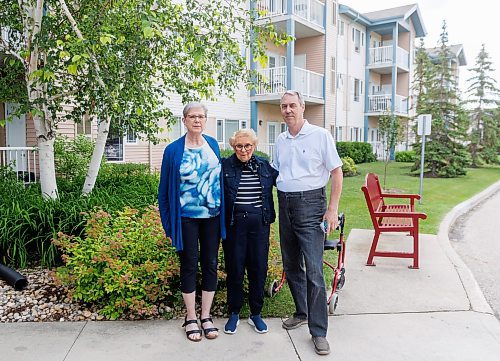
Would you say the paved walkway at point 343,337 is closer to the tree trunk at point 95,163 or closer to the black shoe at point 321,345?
the black shoe at point 321,345

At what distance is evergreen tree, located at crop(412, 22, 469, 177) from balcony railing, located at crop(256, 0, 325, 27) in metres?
6.56

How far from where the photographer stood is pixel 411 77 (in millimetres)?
35656

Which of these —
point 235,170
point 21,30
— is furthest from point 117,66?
point 235,170

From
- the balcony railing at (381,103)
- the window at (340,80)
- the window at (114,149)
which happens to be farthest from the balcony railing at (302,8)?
the window at (114,149)

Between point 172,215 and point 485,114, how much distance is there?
31891mm

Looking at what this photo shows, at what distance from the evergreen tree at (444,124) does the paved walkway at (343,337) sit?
18.1 m

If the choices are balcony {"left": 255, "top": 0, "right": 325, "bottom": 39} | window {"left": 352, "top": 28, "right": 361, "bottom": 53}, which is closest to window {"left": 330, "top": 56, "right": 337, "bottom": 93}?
balcony {"left": 255, "top": 0, "right": 325, "bottom": 39}

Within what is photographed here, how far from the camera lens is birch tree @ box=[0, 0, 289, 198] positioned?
5.64 meters

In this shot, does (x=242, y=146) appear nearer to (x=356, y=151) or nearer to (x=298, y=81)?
(x=298, y=81)

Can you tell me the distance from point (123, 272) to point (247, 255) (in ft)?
4.10

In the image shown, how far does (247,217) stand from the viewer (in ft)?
12.8

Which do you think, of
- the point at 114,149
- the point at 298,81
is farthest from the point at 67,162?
the point at 298,81

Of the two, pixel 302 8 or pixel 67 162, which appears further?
pixel 302 8

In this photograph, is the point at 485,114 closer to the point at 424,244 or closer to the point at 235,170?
the point at 424,244
